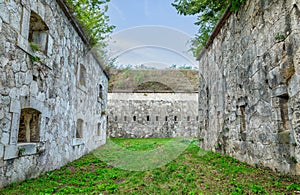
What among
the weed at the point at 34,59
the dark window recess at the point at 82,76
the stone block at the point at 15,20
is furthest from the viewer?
the dark window recess at the point at 82,76

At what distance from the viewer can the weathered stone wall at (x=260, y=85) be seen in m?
3.31

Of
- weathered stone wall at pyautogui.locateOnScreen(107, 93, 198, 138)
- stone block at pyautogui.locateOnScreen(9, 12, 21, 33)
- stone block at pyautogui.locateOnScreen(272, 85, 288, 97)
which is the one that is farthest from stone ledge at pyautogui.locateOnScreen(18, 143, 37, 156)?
weathered stone wall at pyautogui.locateOnScreen(107, 93, 198, 138)

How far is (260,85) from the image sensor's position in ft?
14.1

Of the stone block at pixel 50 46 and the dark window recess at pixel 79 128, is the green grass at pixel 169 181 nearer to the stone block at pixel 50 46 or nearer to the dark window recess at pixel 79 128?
the dark window recess at pixel 79 128

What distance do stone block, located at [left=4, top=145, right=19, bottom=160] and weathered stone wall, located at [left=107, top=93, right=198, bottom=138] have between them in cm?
1416

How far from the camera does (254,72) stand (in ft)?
14.9

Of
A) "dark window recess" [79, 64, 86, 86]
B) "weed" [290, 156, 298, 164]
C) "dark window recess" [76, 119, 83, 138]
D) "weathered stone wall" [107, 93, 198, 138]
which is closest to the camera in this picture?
"weed" [290, 156, 298, 164]

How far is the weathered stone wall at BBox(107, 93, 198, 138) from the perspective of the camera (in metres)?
17.7

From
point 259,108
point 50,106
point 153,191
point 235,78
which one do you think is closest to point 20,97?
point 50,106

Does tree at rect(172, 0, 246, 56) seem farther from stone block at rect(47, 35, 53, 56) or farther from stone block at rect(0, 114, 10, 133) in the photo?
stone block at rect(0, 114, 10, 133)

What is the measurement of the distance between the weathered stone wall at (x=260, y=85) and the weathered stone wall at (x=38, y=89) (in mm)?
4213

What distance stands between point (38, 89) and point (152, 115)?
45.9 ft

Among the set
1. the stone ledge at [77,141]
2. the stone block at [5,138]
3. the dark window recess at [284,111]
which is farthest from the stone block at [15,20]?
the dark window recess at [284,111]

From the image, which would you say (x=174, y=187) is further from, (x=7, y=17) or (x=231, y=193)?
(x=7, y=17)
